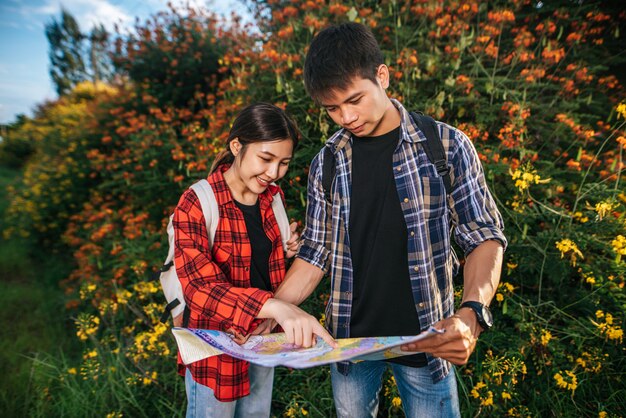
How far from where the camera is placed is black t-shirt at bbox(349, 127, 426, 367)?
1427mm

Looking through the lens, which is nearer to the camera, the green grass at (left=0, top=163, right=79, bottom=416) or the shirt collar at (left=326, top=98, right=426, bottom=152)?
the shirt collar at (left=326, top=98, right=426, bottom=152)

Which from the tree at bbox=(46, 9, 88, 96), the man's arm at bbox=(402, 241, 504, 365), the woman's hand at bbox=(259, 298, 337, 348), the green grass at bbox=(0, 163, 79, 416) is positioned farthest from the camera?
the tree at bbox=(46, 9, 88, 96)

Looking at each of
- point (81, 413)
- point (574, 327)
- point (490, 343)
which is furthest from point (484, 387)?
point (81, 413)

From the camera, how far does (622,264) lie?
6.48 ft

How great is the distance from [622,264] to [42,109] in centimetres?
1617

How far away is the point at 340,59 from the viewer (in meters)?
1.37

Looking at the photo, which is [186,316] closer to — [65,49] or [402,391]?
[402,391]

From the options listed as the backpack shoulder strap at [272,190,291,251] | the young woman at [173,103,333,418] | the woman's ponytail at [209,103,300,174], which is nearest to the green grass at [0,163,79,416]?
the young woman at [173,103,333,418]

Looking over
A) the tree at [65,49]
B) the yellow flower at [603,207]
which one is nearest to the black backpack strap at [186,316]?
the yellow flower at [603,207]

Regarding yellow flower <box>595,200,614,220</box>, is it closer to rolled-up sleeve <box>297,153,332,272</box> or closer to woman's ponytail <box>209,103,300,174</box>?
rolled-up sleeve <box>297,153,332,272</box>

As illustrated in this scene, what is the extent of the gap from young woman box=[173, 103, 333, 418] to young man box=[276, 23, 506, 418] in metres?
0.22

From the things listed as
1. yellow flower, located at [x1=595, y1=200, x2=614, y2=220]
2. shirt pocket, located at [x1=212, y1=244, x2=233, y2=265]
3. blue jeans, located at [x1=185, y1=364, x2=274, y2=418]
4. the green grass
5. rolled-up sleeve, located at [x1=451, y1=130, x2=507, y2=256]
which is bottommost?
the green grass

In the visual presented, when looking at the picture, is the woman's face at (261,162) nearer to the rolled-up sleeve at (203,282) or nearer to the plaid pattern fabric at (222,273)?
the plaid pattern fabric at (222,273)

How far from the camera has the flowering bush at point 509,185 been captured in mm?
2109
